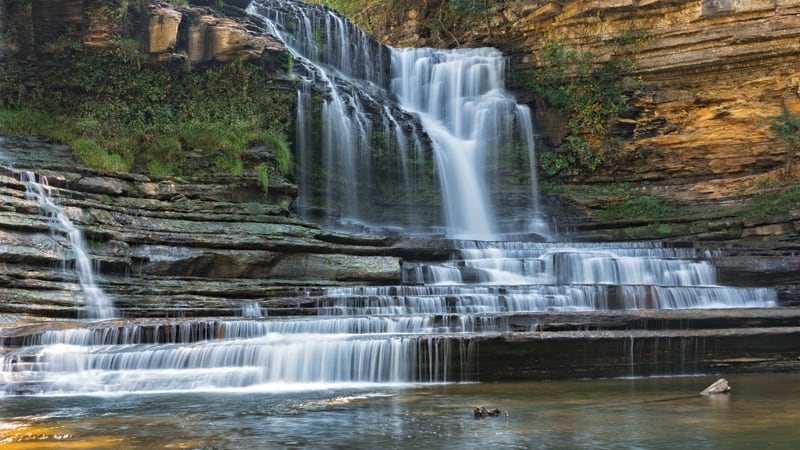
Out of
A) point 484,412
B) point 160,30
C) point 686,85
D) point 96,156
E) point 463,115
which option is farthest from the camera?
point 463,115

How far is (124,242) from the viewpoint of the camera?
12.6 meters

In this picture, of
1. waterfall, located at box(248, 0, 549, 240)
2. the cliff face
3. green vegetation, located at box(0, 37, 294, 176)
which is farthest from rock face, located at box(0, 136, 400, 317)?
the cliff face

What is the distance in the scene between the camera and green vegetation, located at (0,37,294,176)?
16109 millimetres

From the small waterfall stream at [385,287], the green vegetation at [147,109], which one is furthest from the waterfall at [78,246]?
the green vegetation at [147,109]

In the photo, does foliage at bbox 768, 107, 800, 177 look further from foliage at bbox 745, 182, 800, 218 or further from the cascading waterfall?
the cascading waterfall

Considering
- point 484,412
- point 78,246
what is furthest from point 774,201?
point 78,246

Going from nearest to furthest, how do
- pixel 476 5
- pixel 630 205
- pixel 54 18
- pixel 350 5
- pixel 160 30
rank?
pixel 54 18 → pixel 160 30 → pixel 630 205 → pixel 476 5 → pixel 350 5

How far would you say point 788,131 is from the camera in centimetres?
1872

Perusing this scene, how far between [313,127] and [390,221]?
3.42 metres

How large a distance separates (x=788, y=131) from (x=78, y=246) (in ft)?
59.5

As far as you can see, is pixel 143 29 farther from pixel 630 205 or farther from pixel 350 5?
pixel 630 205

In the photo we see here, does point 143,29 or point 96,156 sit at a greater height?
point 143,29

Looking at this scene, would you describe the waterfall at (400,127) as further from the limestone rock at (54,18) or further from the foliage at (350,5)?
the foliage at (350,5)

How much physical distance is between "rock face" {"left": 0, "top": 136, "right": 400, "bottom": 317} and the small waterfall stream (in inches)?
17.2
